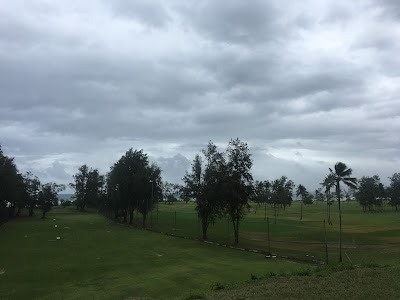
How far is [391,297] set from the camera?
17.3 meters

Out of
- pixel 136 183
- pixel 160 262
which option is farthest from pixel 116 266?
pixel 136 183

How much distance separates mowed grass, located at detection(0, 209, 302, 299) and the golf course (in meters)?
0.08

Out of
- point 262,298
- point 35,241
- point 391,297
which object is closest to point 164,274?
point 262,298

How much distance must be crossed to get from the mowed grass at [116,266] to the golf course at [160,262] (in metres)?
0.08

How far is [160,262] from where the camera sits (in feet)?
148

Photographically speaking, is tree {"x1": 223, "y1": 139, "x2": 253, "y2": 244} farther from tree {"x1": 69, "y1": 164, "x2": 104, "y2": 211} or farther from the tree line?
tree {"x1": 69, "y1": 164, "x2": 104, "y2": 211}

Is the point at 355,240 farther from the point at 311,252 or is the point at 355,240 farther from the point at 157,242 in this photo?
the point at 157,242

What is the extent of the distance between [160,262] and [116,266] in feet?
16.4

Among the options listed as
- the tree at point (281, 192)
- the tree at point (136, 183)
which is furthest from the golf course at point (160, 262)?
the tree at point (281, 192)

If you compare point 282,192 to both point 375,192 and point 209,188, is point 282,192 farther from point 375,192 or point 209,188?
point 209,188

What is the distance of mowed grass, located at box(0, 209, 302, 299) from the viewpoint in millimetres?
31452

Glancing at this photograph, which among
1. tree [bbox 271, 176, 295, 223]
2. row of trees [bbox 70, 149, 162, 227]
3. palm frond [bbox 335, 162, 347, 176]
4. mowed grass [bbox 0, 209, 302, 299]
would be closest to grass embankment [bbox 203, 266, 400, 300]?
mowed grass [bbox 0, 209, 302, 299]

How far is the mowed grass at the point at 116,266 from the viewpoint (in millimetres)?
31452

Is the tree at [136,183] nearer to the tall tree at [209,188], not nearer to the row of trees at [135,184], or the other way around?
the row of trees at [135,184]
